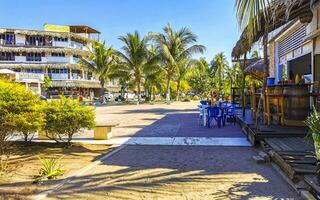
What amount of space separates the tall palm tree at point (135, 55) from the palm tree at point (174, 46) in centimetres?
140

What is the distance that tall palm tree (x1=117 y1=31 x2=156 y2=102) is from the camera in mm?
36312

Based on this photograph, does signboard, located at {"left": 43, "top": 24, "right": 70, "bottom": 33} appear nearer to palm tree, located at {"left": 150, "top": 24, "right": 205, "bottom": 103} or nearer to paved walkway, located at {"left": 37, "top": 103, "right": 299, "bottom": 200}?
palm tree, located at {"left": 150, "top": 24, "right": 205, "bottom": 103}

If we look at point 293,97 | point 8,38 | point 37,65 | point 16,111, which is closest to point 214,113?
point 293,97

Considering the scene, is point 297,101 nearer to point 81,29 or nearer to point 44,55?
point 44,55

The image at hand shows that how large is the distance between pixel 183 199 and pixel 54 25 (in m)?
59.4

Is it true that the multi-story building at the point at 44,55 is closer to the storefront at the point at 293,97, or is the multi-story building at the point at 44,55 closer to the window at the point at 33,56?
the window at the point at 33,56

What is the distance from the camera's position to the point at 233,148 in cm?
809

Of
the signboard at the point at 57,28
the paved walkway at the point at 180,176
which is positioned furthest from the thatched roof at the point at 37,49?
the paved walkway at the point at 180,176

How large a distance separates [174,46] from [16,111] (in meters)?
31.1

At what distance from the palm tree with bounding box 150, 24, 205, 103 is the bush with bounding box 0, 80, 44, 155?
29.3 m

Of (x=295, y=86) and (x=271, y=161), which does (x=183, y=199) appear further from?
(x=295, y=86)

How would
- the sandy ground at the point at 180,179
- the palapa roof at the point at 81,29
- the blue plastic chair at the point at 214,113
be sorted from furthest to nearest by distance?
1. the palapa roof at the point at 81,29
2. the blue plastic chair at the point at 214,113
3. the sandy ground at the point at 180,179

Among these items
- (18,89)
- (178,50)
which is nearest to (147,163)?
(18,89)

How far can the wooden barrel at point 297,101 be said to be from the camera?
8.65m
